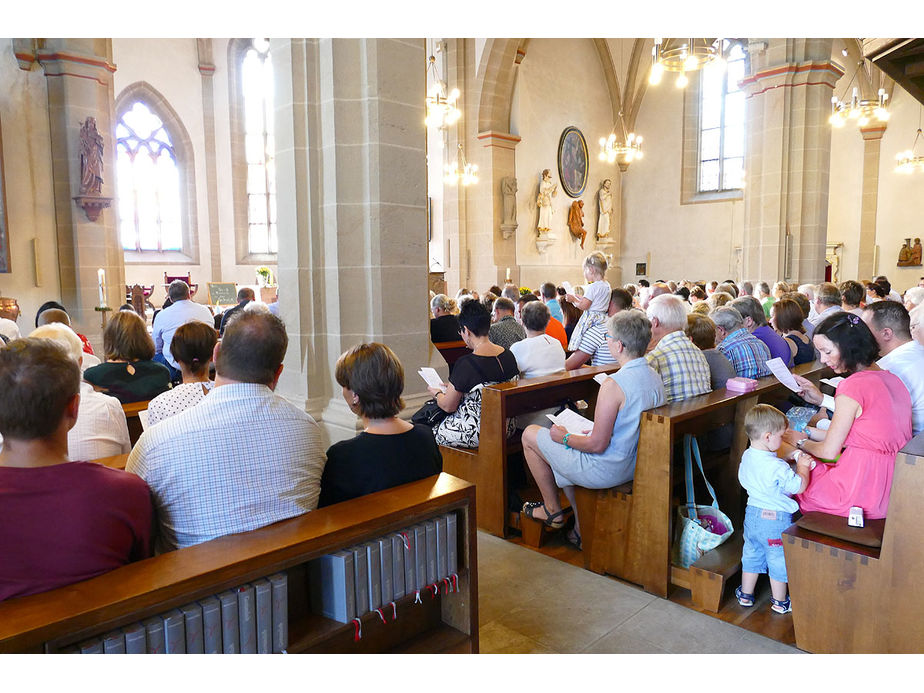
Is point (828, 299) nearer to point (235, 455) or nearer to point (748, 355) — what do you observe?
point (748, 355)

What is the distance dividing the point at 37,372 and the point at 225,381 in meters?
0.61

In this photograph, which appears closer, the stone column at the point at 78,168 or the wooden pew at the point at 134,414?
the wooden pew at the point at 134,414

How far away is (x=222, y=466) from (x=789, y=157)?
37.2 feet

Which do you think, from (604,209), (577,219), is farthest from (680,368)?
(604,209)

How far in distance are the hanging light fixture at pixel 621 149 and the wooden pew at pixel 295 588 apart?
1469 cm

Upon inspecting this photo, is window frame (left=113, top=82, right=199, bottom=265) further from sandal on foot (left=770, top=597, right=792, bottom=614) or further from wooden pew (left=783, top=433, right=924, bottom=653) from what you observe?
wooden pew (left=783, top=433, right=924, bottom=653)

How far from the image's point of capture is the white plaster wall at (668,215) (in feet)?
57.4

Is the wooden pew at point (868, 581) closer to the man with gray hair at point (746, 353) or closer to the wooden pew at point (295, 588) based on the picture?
the wooden pew at point (295, 588)

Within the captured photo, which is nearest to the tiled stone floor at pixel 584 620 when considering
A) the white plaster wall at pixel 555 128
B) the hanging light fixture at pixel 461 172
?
the hanging light fixture at pixel 461 172

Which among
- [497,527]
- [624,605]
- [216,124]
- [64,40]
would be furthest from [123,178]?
[624,605]

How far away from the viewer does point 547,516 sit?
3799 millimetres

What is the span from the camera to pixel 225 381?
218 cm

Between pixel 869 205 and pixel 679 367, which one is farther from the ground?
pixel 869 205

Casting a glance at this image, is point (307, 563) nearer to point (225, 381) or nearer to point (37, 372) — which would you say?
point (225, 381)
